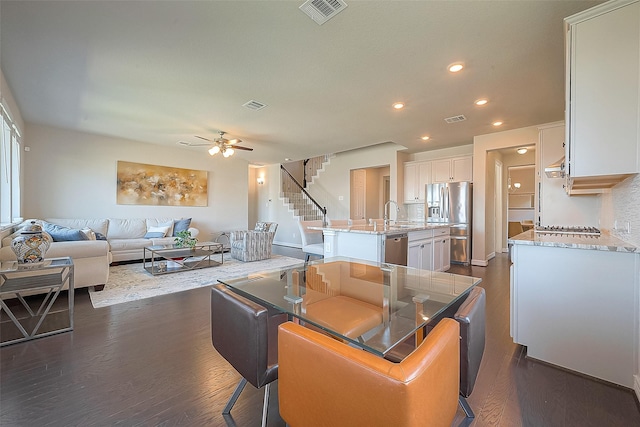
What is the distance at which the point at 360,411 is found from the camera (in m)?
0.72

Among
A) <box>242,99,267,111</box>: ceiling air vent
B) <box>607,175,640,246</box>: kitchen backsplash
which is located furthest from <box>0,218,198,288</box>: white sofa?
<box>607,175,640,246</box>: kitchen backsplash

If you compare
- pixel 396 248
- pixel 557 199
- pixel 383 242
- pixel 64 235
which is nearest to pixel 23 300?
pixel 64 235

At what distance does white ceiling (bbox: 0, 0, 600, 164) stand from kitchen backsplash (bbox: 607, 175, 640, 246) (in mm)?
1364

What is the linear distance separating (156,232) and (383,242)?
5.03 m

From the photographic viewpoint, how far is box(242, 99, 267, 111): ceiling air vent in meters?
3.67

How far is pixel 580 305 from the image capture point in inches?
68.9

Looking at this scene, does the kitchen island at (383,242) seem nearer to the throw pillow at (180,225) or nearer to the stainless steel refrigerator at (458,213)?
the stainless steel refrigerator at (458,213)

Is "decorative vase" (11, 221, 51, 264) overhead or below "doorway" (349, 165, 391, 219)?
below

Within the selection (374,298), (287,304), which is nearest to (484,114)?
(374,298)

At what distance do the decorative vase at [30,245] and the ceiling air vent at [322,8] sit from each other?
313 centimetres

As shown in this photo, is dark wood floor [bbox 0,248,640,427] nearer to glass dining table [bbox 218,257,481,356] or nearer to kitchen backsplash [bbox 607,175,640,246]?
glass dining table [bbox 218,257,481,356]

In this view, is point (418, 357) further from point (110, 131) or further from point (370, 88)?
point (110, 131)

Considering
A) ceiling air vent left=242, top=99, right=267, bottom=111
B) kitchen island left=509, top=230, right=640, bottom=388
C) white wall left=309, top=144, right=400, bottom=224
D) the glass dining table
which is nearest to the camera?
the glass dining table

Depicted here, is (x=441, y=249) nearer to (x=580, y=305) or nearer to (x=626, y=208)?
(x=626, y=208)
